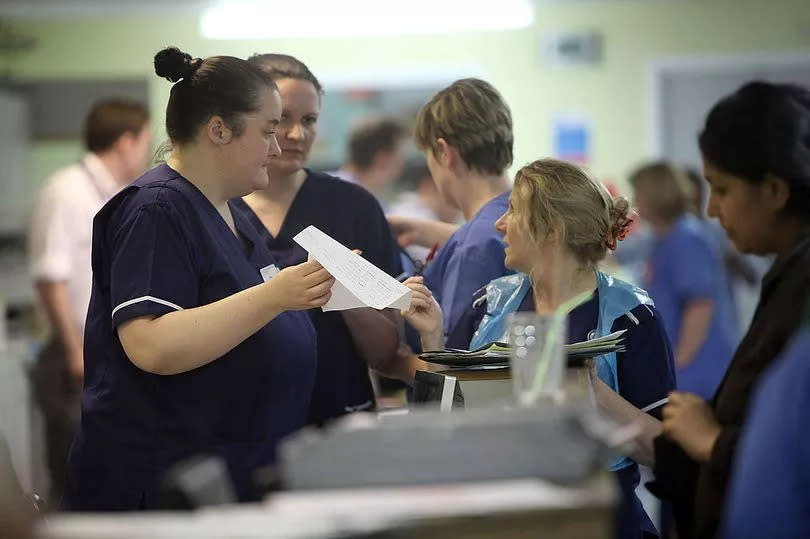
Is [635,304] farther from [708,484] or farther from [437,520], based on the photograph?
[437,520]

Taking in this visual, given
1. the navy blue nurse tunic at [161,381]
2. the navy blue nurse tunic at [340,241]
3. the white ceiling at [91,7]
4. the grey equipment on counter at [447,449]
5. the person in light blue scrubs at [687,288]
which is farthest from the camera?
the white ceiling at [91,7]

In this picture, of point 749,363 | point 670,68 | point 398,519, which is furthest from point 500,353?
point 670,68

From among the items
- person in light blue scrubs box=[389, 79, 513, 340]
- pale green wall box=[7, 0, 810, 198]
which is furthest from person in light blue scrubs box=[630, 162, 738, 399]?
pale green wall box=[7, 0, 810, 198]

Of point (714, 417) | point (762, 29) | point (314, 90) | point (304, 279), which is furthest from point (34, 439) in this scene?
point (762, 29)

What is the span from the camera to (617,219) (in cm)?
218

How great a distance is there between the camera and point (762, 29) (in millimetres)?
7117

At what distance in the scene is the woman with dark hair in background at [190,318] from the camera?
1.89m

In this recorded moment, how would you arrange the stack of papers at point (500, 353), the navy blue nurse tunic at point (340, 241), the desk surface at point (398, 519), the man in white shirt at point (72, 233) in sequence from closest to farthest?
the desk surface at point (398, 519) < the stack of papers at point (500, 353) < the navy blue nurse tunic at point (340, 241) < the man in white shirt at point (72, 233)

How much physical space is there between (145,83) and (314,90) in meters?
5.01

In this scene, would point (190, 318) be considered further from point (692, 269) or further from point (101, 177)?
point (692, 269)

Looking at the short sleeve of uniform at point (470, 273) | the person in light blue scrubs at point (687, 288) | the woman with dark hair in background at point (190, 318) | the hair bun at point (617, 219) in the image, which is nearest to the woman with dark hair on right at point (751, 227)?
the hair bun at point (617, 219)

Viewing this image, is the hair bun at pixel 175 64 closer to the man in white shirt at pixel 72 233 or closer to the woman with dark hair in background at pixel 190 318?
the woman with dark hair in background at pixel 190 318

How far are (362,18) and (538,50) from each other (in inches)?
46.1

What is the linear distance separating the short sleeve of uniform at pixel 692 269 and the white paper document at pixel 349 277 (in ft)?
8.78
